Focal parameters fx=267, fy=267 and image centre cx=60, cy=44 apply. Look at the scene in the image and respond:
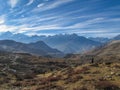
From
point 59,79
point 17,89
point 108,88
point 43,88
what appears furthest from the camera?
point 59,79

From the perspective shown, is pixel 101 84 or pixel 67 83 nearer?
pixel 101 84

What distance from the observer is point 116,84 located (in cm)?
3098

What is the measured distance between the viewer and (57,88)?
1281 inches

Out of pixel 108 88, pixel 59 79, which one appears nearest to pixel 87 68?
pixel 59 79

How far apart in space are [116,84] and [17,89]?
13.4 metres

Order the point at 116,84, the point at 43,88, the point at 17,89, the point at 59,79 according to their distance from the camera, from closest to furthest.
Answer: the point at 116,84 < the point at 43,88 < the point at 17,89 < the point at 59,79

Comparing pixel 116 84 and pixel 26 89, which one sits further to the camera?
pixel 26 89

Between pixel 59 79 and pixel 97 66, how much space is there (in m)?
10.1

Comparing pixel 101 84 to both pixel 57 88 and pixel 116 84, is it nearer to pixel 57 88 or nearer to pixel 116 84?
pixel 116 84

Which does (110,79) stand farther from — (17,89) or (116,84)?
(17,89)

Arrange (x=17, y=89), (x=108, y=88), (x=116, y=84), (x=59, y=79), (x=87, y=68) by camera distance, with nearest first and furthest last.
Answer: (x=108, y=88)
(x=116, y=84)
(x=17, y=89)
(x=59, y=79)
(x=87, y=68)

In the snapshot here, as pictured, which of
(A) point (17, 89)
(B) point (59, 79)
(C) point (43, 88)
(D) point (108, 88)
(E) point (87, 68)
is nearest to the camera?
(D) point (108, 88)

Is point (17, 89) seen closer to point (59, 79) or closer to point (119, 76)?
point (59, 79)

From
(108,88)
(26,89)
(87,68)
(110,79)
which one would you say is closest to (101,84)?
(108,88)
